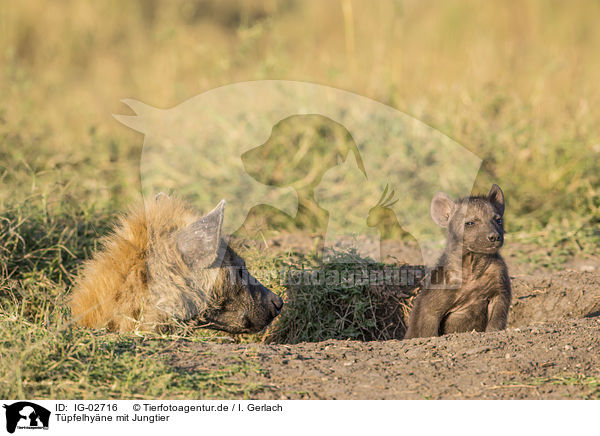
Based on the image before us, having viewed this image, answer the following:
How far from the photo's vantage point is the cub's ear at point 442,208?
16.6 ft

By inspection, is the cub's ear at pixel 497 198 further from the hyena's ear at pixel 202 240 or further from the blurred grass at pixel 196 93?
the hyena's ear at pixel 202 240

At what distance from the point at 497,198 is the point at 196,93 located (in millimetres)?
5161

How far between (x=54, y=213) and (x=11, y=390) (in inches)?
122

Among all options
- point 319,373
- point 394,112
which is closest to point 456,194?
point 394,112

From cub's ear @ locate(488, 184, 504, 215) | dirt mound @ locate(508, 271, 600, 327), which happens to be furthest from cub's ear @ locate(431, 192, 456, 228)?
dirt mound @ locate(508, 271, 600, 327)

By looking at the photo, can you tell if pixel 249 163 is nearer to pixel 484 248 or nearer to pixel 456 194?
pixel 456 194

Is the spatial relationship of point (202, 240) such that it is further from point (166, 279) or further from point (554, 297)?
point (554, 297)

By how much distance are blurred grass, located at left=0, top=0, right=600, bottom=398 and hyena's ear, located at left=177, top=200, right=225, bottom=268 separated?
0.59m

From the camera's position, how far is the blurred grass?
11.9ft

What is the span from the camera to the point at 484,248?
479 centimetres

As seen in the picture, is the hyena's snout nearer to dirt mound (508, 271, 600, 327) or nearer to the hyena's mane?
the hyena's mane

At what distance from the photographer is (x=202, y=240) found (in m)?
4.08
